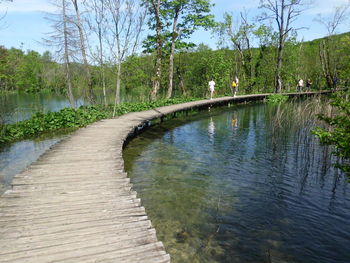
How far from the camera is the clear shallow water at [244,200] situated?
452 cm

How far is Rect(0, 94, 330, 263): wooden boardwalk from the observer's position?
306 cm

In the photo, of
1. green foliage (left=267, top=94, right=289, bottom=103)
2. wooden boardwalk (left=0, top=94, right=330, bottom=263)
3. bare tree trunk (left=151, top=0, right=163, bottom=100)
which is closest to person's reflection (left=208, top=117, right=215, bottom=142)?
bare tree trunk (left=151, top=0, right=163, bottom=100)

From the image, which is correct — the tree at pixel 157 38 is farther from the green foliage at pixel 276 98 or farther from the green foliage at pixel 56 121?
the green foliage at pixel 276 98

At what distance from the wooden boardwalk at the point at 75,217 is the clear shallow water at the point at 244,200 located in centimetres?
109

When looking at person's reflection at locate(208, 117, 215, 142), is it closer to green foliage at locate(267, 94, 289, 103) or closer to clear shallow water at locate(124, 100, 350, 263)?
clear shallow water at locate(124, 100, 350, 263)

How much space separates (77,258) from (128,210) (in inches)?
51.0

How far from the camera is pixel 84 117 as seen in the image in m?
14.2

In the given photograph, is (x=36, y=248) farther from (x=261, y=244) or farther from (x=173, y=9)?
(x=173, y=9)

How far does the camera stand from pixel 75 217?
3.90m

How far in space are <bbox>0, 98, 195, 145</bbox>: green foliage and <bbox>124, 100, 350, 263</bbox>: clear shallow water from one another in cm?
399

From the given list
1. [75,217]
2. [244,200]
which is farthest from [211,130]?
[75,217]

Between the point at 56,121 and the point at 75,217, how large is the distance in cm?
1071

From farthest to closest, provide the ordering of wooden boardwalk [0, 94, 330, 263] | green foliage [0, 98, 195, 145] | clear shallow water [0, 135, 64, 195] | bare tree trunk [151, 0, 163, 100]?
bare tree trunk [151, 0, 163, 100] < green foliage [0, 98, 195, 145] < clear shallow water [0, 135, 64, 195] < wooden boardwalk [0, 94, 330, 263]

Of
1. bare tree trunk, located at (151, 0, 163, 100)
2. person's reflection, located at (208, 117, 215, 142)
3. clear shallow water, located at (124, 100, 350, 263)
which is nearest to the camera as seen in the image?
clear shallow water, located at (124, 100, 350, 263)
